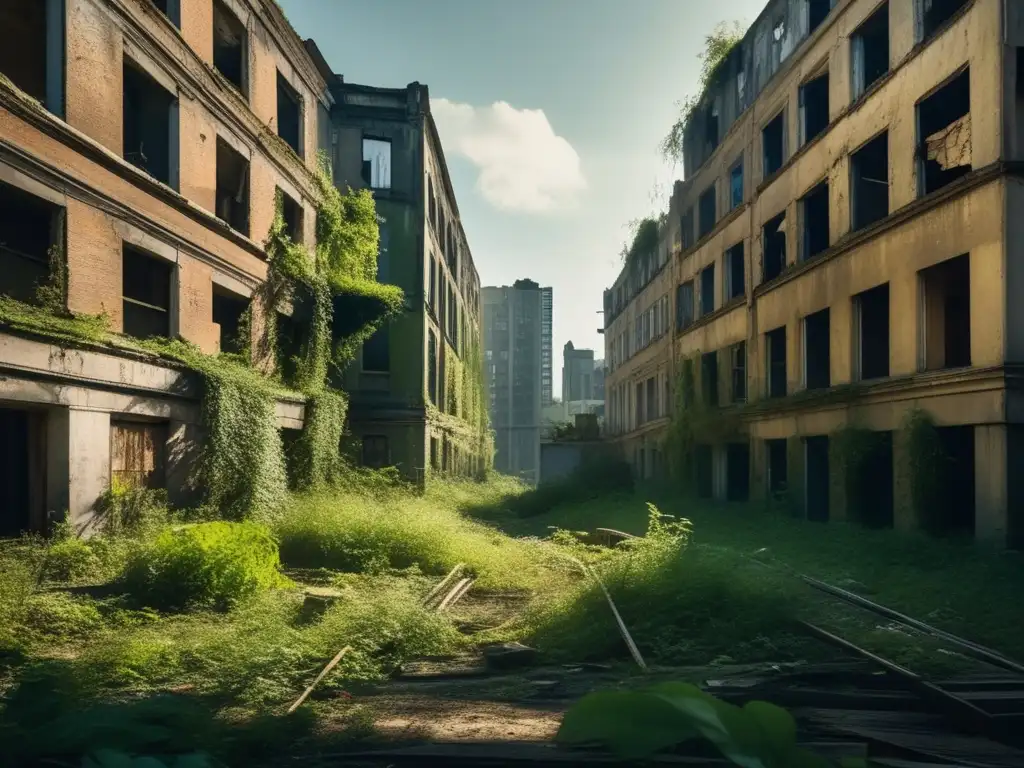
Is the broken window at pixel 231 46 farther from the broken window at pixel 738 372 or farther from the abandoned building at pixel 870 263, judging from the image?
the broken window at pixel 738 372

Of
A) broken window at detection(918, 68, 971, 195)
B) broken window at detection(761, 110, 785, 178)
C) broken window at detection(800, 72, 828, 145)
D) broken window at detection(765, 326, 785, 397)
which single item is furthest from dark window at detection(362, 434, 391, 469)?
broken window at detection(918, 68, 971, 195)

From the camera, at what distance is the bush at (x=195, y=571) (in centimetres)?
847

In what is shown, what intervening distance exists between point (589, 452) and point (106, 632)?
1308 inches

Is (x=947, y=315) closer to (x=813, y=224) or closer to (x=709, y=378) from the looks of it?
(x=813, y=224)

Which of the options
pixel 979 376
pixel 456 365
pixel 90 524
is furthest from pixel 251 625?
pixel 456 365

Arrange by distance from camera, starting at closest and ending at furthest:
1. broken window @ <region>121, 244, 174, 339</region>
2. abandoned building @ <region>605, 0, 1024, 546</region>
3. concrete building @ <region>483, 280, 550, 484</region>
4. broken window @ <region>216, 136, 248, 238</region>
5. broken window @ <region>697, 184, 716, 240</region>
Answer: abandoned building @ <region>605, 0, 1024, 546</region>, broken window @ <region>121, 244, 174, 339</region>, broken window @ <region>216, 136, 248, 238</region>, broken window @ <region>697, 184, 716, 240</region>, concrete building @ <region>483, 280, 550, 484</region>

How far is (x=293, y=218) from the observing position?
62.7 ft

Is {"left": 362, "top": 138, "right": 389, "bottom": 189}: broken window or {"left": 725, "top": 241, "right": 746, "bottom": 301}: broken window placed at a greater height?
{"left": 362, "top": 138, "right": 389, "bottom": 189}: broken window

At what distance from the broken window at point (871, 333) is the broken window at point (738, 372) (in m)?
5.92

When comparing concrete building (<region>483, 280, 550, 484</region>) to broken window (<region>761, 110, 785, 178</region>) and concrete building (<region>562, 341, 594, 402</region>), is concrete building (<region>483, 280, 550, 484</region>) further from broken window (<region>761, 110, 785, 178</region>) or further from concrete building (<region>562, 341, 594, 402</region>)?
broken window (<region>761, 110, 785, 178</region>)

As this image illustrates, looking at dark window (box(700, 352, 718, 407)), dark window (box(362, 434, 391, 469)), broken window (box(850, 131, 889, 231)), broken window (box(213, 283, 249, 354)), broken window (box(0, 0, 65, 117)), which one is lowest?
dark window (box(362, 434, 391, 469))

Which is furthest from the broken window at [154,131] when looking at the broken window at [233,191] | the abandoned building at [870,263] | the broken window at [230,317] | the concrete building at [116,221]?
the abandoned building at [870,263]

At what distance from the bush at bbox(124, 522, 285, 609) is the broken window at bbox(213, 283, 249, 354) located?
24.9 ft

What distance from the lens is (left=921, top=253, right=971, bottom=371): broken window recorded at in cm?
1250
